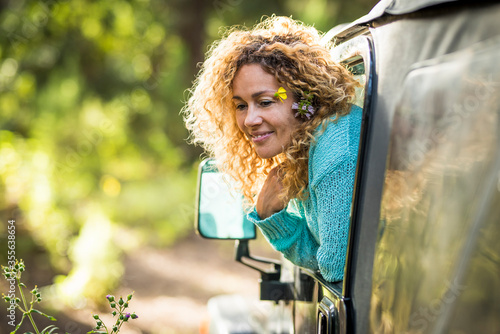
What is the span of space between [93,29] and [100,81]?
110 cm

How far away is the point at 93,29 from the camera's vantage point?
9273 millimetres

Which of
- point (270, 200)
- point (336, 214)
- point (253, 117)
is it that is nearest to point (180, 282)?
point (270, 200)

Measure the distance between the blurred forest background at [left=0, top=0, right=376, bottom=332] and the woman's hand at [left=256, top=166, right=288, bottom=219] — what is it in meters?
4.76

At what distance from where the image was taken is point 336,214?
5.07ft

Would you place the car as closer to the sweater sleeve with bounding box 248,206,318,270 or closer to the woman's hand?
the sweater sleeve with bounding box 248,206,318,270

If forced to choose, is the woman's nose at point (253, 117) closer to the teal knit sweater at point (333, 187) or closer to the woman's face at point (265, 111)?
the woman's face at point (265, 111)

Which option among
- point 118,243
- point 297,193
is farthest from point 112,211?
point 297,193

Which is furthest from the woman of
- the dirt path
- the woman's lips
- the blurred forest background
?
the blurred forest background

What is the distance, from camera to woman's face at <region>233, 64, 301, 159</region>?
6.09 ft

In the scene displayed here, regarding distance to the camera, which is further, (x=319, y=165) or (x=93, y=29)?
(x=93, y=29)

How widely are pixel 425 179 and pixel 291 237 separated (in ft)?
2.71

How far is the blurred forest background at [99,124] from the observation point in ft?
23.4

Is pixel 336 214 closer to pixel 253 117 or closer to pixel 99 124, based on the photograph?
pixel 253 117

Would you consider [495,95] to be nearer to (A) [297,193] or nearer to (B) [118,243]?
(A) [297,193]
